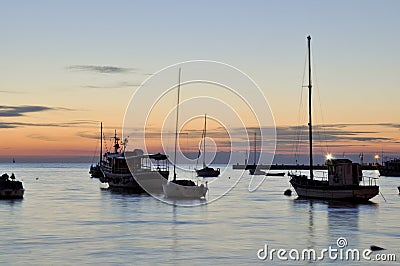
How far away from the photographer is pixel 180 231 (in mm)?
58656

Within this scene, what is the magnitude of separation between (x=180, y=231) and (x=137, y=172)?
2438 inches

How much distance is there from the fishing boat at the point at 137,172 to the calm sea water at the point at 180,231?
2621 centimetres

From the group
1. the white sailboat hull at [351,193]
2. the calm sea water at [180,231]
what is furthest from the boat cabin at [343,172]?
the calm sea water at [180,231]

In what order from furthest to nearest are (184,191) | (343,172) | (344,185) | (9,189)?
(9,189) → (184,191) → (344,185) → (343,172)

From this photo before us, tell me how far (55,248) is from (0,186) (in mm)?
50152

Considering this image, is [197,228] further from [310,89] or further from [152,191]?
[152,191]

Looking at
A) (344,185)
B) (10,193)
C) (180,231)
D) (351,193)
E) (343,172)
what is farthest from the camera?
(10,193)

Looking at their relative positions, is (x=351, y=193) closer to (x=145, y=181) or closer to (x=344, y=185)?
(x=344, y=185)

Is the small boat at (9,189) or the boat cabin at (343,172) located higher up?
the boat cabin at (343,172)

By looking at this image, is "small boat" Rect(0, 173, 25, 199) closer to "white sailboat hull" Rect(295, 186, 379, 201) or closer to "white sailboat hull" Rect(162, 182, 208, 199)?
"white sailboat hull" Rect(162, 182, 208, 199)

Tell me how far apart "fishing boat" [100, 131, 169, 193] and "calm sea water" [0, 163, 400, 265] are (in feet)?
86.0

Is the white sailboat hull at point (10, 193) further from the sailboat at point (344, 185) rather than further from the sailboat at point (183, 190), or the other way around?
Result: the sailboat at point (344, 185)

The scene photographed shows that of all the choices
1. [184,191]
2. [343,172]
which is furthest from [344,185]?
[184,191]

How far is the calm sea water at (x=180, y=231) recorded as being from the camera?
147ft
